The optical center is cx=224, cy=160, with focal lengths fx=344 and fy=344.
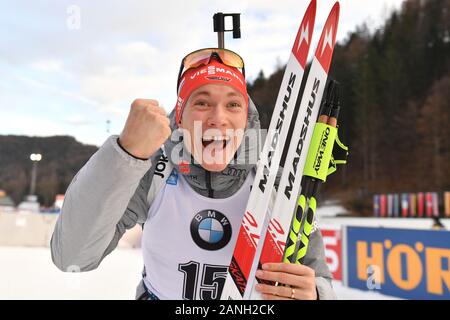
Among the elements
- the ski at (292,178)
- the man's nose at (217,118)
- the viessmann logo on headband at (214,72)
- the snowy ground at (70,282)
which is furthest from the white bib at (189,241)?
the snowy ground at (70,282)

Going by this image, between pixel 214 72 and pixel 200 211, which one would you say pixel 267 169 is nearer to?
pixel 200 211

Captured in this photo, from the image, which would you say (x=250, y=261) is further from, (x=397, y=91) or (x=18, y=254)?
(x=397, y=91)

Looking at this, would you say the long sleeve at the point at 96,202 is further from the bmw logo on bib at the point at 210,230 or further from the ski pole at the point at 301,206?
the ski pole at the point at 301,206

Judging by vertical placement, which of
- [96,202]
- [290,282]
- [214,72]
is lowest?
[290,282]

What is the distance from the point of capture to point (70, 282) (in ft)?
14.9

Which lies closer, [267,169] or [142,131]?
[142,131]

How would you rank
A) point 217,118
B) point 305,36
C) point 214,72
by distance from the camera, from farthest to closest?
1. point 305,36
2. point 214,72
3. point 217,118

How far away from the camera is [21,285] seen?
4398mm

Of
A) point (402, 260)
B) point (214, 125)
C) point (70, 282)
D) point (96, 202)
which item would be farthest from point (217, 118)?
point (70, 282)

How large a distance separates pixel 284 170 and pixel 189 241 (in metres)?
0.37

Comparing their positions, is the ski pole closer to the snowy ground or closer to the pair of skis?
the pair of skis

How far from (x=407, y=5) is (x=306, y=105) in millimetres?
26569

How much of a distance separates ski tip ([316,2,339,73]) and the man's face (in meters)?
0.37

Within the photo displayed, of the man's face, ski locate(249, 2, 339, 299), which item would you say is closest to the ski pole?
ski locate(249, 2, 339, 299)
